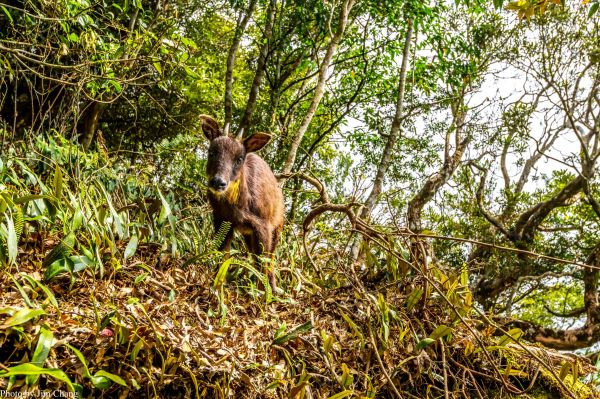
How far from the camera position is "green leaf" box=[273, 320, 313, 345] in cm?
332

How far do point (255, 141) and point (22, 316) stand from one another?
2.91 m

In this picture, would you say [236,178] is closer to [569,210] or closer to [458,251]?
[458,251]

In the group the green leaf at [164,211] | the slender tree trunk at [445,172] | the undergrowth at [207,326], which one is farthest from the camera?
the slender tree trunk at [445,172]

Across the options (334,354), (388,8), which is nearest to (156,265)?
(334,354)

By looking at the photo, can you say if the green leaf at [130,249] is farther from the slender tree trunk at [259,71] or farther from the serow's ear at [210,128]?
the slender tree trunk at [259,71]

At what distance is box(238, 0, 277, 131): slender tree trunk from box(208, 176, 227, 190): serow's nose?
381 cm

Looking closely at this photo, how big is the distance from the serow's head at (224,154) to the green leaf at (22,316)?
6.93 ft

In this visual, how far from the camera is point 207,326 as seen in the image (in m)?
3.38

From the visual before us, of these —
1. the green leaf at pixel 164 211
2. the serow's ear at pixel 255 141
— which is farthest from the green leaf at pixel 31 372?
the serow's ear at pixel 255 141

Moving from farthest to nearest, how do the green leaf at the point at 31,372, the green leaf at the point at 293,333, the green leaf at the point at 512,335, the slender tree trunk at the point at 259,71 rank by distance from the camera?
the slender tree trunk at the point at 259,71 → the green leaf at the point at 512,335 → the green leaf at the point at 293,333 → the green leaf at the point at 31,372

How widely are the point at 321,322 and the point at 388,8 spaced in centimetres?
698

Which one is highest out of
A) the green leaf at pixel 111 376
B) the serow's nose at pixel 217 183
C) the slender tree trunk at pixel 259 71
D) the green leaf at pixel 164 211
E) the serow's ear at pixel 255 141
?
the slender tree trunk at pixel 259 71

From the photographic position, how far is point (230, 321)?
142 inches

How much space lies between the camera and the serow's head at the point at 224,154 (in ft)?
15.0
